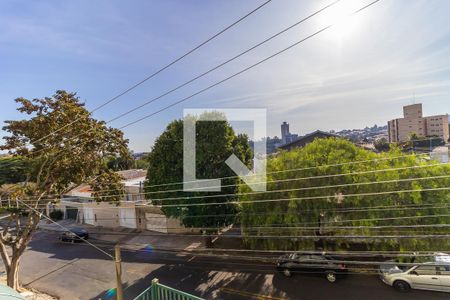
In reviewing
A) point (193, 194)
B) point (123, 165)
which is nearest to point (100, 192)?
point (193, 194)

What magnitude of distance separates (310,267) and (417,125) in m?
56.6

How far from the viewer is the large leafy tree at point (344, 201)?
9984mm

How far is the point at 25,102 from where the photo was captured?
11445 millimetres

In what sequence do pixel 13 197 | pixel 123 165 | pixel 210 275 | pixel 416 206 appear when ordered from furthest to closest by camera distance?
pixel 123 165, pixel 210 275, pixel 13 197, pixel 416 206

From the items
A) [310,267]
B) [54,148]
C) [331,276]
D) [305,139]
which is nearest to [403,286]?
[331,276]

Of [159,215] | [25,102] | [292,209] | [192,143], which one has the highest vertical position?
[25,102]

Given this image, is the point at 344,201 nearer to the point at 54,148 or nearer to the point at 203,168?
the point at 203,168

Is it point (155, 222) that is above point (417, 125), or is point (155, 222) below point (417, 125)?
below

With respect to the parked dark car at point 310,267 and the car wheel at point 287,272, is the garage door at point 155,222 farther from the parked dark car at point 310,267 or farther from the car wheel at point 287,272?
the car wheel at point 287,272

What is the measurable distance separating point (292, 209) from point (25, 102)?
11.7 meters

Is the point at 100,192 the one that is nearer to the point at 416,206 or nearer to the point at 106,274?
the point at 106,274

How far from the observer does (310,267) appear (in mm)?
12555

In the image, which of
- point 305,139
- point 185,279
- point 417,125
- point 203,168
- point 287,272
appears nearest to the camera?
point 287,272

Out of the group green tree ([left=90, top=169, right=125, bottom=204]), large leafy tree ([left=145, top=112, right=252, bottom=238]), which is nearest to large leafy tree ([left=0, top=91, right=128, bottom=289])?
green tree ([left=90, top=169, right=125, bottom=204])
